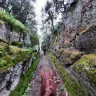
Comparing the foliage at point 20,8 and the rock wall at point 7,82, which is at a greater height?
the foliage at point 20,8

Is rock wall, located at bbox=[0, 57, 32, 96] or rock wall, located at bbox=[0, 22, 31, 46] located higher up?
rock wall, located at bbox=[0, 22, 31, 46]

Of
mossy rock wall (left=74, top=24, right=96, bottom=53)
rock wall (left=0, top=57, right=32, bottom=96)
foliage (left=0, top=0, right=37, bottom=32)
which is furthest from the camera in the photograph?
foliage (left=0, top=0, right=37, bottom=32)

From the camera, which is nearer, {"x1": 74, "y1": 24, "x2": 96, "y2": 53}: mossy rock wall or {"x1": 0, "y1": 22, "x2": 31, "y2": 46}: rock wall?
{"x1": 74, "y1": 24, "x2": 96, "y2": 53}: mossy rock wall

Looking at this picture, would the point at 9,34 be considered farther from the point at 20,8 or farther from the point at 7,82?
the point at 20,8

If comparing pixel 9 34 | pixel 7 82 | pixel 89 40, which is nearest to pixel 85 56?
pixel 89 40

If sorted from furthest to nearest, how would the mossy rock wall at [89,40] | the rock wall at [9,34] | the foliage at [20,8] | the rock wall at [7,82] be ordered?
1. the foliage at [20,8]
2. the rock wall at [9,34]
3. the mossy rock wall at [89,40]
4. the rock wall at [7,82]

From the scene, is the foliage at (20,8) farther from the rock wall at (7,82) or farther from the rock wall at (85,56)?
the rock wall at (7,82)

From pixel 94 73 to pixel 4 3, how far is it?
71.7 ft

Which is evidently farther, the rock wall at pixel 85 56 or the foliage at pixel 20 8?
the foliage at pixel 20 8

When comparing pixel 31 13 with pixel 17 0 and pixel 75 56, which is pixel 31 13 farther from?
pixel 75 56

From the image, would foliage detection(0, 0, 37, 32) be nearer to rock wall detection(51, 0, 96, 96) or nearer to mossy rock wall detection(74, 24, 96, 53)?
rock wall detection(51, 0, 96, 96)

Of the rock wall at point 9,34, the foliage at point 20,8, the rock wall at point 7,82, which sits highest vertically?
the foliage at point 20,8

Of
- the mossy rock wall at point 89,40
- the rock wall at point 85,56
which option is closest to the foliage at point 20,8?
the rock wall at point 85,56

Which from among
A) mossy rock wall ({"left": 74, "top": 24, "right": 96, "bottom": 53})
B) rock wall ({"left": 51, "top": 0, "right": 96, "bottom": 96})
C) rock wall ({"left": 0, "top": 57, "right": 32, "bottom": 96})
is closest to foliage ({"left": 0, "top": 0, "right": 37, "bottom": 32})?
rock wall ({"left": 51, "top": 0, "right": 96, "bottom": 96})
